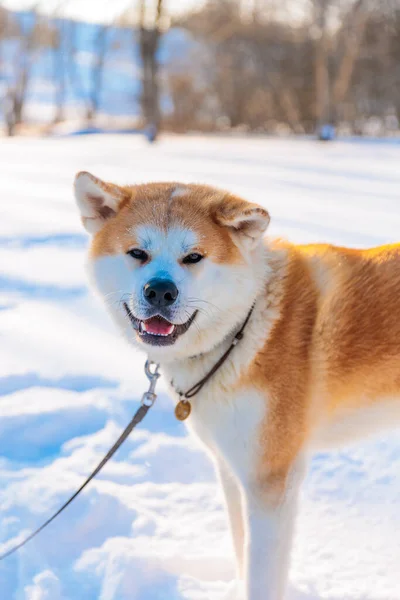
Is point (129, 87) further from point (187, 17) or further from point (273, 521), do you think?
point (273, 521)

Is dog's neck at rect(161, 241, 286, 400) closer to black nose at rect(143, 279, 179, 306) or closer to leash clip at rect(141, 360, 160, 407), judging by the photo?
leash clip at rect(141, 360, 160, 407)

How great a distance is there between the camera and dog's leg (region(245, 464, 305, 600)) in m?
1.75

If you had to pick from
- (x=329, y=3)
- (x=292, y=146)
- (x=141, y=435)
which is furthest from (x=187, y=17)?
(x=141, y=435)

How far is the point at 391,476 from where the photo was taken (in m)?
2.44

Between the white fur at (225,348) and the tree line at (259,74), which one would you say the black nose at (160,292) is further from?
the tree line at (259,74)

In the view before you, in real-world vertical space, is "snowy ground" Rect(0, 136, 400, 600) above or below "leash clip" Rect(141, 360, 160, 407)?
below

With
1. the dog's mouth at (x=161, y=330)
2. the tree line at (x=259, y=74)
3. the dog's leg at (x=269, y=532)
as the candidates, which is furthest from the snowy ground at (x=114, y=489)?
the tree line at (x=259, y=74)

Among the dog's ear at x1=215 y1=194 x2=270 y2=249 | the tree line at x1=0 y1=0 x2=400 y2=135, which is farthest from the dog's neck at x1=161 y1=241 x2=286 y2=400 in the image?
the tree line at x1=0 y1=0 x2=400 y2=135

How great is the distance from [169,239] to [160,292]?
7.8 inches

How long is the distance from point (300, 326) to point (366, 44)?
21.4m

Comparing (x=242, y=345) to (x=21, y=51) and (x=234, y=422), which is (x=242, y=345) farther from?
(x=21, y=51)

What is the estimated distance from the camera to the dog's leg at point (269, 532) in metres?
1.75

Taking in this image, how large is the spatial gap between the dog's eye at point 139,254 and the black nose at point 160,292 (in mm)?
138

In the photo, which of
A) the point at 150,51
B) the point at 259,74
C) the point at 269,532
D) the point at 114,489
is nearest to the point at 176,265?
the point at 269,532
